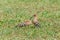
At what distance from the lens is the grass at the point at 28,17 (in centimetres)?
767

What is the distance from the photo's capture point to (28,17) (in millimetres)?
9164

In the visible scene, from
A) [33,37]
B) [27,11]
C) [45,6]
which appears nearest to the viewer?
[33,37]

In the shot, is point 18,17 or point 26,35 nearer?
point 26,35

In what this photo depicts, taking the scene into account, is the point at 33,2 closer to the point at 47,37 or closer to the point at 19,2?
the point at 19,2

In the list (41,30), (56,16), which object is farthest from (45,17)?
(41,30)

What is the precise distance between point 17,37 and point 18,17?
1657mm

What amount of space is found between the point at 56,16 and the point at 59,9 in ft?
3.65

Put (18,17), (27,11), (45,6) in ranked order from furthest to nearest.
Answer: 1. (45,6)
2. (27,11)
3. (18,17)

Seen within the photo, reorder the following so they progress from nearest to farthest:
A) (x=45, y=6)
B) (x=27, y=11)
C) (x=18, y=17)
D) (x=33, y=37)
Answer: (x=33, y=37), (x=18, y=17), (x=27, y=11), (x=45, y=6)

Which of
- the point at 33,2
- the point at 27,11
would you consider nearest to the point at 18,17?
the point at 27,11

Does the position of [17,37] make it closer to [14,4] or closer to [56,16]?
[56,16]

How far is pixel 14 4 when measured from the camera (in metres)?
11.0

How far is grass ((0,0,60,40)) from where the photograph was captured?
767cm

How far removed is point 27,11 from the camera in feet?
32.8
